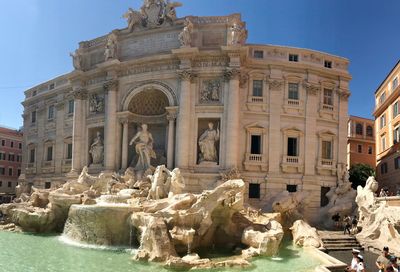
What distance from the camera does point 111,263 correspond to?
13.0 metres

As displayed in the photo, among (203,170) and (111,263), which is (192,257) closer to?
(111,263)

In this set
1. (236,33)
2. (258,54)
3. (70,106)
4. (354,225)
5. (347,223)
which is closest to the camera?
(347,223)

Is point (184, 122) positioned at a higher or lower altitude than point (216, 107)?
lower

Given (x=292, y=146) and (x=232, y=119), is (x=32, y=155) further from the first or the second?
(x=292, y=146)

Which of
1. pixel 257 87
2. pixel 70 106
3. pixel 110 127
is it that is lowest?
pixel 110 127

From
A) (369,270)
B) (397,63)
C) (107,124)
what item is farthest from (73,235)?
(397,63)

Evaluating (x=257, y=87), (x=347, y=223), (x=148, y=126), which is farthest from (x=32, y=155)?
(x=347, y=223)

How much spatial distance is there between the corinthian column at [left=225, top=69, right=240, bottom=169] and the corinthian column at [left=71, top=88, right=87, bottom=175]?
12.1m

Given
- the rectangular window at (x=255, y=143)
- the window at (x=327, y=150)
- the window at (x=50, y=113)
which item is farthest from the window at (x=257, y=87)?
the window at (x=50, y=113)

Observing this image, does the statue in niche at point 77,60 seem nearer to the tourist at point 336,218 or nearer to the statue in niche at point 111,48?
the statue in niche at point 111,48

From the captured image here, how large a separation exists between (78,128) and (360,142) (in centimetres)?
3248

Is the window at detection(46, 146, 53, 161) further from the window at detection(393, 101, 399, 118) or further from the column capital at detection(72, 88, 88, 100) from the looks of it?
the window at detection(393, 101, 399, 118)

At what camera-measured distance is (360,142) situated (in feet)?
144

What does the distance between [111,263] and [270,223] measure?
23.8 ft
